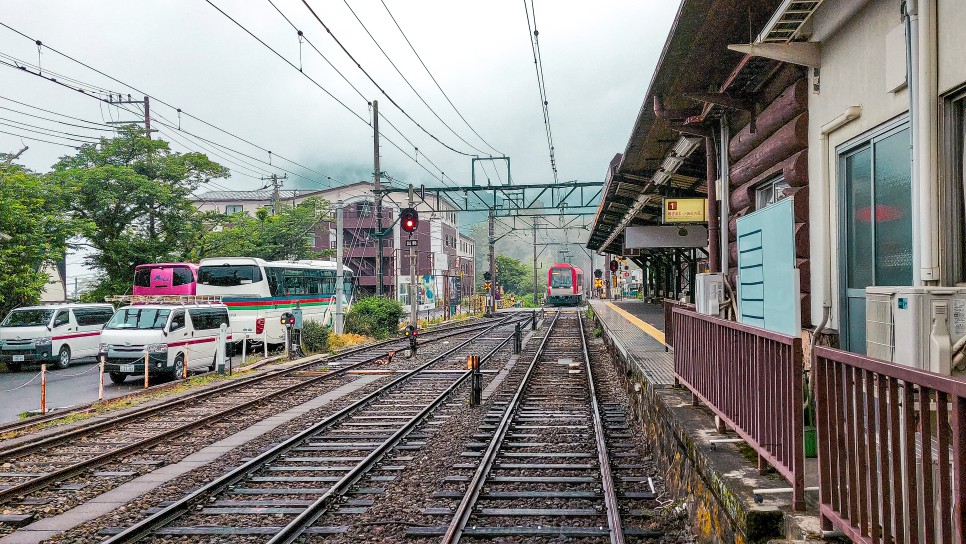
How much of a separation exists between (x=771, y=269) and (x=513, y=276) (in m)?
91.6

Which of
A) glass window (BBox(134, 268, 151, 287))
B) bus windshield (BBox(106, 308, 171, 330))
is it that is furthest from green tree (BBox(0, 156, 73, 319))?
bus windshield (BBox(106, 308, 171, 330))

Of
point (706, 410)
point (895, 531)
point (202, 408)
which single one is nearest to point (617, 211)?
point (202, 408)

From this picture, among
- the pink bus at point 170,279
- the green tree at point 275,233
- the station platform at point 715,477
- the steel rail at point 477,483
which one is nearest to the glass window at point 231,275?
the pink bus at point 170,279

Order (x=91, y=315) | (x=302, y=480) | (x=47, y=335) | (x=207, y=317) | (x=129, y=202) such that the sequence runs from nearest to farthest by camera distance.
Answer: (x=302, y=480)
(x=207, y=317)
(x=47, y=335)
(x=91, y=315)
(x=129, y=202)

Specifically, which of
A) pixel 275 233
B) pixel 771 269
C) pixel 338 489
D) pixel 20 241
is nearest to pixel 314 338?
pixel 20 241

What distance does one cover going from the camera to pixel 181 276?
78.3 feet

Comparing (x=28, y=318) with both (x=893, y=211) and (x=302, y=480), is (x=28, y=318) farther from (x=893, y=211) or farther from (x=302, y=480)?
(x=893, y=211)

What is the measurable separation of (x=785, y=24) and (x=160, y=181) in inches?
1097

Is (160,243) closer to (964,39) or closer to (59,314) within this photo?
(59,314)

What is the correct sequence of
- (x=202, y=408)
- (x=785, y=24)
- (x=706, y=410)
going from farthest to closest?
1. (x=202, y=408)
2. (x=706, y=410)
3. (x=785, y=24)

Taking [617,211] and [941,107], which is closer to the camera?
[941,107]

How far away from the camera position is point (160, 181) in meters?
28.0

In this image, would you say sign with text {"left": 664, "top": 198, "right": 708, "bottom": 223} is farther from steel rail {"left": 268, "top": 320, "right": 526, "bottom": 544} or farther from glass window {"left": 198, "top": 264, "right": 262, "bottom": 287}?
glass window {"left": 198, "top": 264, "right": 262, "bottom": 287}

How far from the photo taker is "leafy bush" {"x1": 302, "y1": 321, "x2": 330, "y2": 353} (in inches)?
838
